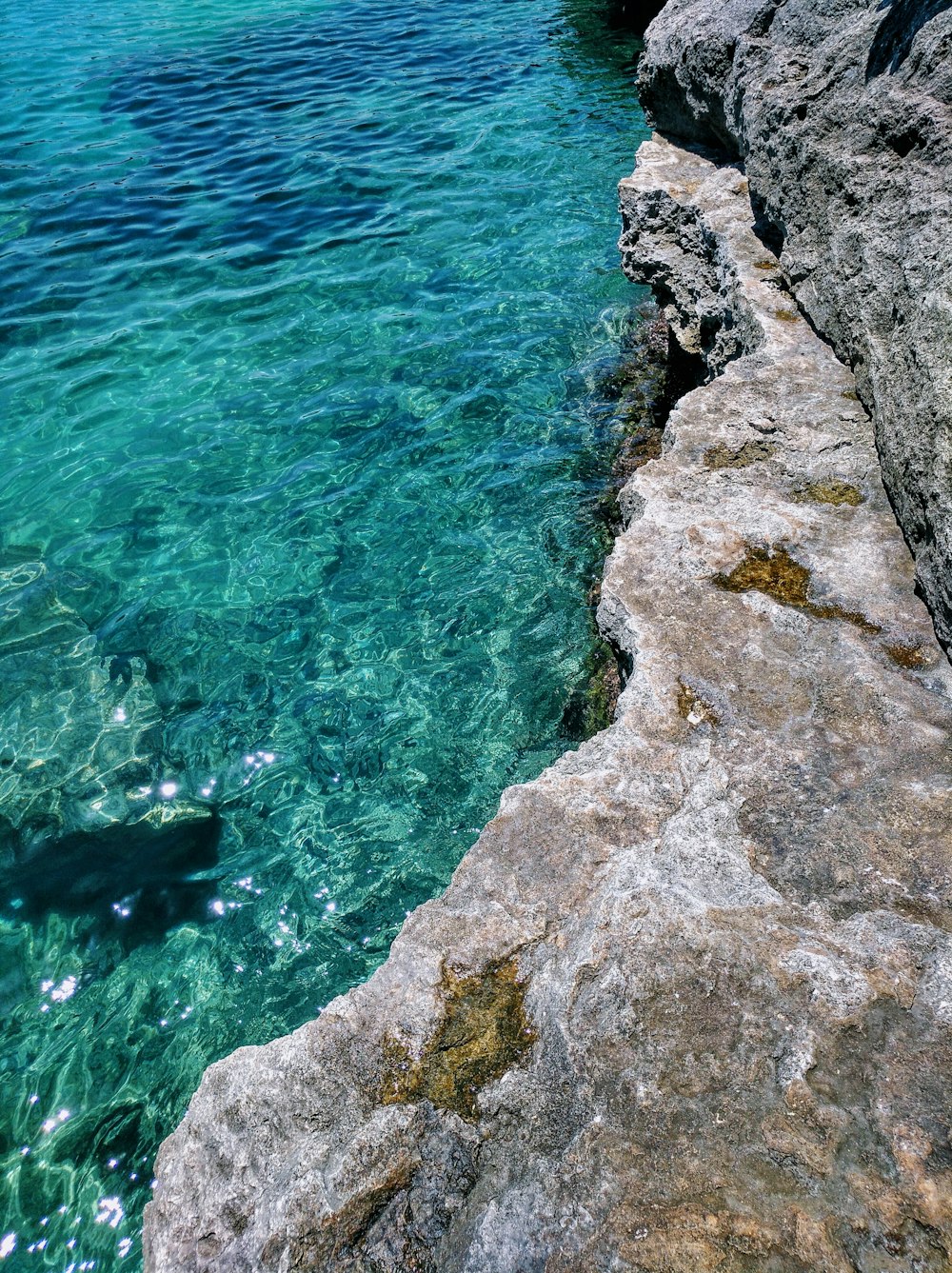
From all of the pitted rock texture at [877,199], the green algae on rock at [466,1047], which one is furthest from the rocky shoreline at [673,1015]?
the pitted rock texture at [877,199]

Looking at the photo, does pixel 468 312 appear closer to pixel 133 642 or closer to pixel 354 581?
pixel 354 581

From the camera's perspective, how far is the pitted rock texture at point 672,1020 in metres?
1.88

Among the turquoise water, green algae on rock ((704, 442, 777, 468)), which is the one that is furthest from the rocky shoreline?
the turquoise water

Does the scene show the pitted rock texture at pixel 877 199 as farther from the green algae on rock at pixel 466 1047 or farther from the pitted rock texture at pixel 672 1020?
the green algae on rock at pixel 466 1047

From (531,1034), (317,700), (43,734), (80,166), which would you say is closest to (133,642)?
(43,734)

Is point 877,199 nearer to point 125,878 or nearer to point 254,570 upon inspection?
point 254,570

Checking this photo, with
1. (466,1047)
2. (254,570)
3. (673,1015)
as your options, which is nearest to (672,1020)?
(673,1015)

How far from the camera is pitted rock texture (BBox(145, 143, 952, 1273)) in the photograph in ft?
6.15

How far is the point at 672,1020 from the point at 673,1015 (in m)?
0.01

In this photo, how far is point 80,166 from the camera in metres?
13.2

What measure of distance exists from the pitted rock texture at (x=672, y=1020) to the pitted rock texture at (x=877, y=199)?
1.78 feet

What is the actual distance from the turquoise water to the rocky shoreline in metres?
1.90

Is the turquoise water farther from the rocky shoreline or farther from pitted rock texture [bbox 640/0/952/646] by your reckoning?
pitted rock texture [bbox 640/0/952/646]

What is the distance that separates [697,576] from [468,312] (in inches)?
262
